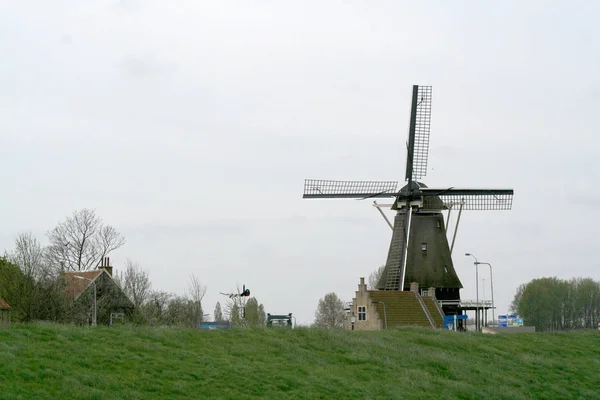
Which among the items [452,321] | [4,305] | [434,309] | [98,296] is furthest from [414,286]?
[4,305]

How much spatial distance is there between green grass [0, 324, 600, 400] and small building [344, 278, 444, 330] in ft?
65.5

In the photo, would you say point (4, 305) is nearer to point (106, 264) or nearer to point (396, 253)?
point (106, 264)

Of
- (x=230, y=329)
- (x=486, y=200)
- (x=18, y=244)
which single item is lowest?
(x=230, y=329)

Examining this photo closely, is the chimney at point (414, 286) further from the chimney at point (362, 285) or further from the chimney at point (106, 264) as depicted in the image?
the chimney at point (106, 264)

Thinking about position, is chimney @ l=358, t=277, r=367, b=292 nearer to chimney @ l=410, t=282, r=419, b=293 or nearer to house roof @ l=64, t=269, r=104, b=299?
A: chimney @ l=410, t=282, r=419, b=293

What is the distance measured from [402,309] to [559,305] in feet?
262

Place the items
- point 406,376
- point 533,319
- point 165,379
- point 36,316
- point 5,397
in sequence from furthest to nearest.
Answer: point 533,319
point 36,316
point 406,376
point 165,379
point 5,397

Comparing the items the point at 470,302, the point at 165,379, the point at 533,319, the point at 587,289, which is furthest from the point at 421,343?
the point at 587,289

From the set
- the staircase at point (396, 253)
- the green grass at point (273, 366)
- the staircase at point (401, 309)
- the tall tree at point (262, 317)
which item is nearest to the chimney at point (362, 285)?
the staircase at point (401, 309)

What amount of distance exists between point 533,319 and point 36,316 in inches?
3850

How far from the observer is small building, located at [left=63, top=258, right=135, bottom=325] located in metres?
63.2

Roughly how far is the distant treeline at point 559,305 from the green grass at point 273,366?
93.8 meters

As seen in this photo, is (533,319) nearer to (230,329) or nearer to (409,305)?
(409,305)

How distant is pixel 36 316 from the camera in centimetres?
4938
